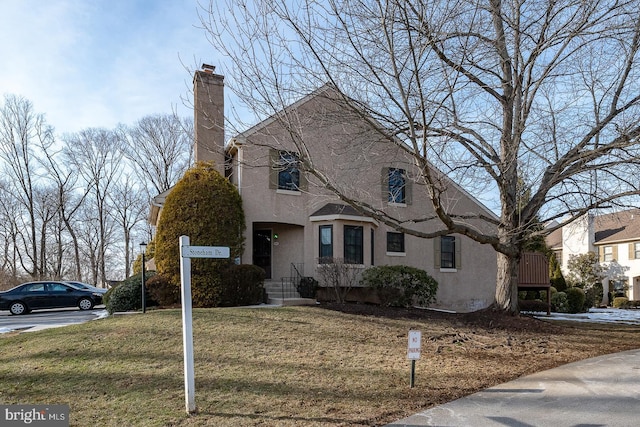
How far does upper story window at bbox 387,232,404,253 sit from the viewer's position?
18188mm

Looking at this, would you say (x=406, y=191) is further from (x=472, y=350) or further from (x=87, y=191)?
(x=87, y=191)

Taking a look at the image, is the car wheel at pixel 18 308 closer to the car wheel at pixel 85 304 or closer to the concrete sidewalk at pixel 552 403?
the car wheel at pixel 85 304

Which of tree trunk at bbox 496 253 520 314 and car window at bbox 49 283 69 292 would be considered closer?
tree trunk at bbox 496 253 520 314

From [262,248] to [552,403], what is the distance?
1215 centimetres

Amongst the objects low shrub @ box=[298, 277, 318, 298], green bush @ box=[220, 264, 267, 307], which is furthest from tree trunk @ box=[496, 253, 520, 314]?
green bush @ box=[220, 264, 267, 307]

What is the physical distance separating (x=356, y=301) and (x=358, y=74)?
820cm

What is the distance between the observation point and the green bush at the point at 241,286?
13.5 meters

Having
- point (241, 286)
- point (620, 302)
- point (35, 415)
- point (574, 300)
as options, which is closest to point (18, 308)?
point (241, 286)

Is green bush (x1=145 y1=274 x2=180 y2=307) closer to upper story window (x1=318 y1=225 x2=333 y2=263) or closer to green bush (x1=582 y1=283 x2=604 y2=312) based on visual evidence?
upper story window (x1=318 y1=225 x2=333 y2=263)

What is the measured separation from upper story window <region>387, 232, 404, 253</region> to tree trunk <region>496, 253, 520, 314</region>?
5.50m

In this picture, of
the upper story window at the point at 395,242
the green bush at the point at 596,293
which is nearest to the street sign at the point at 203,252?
the upper story window at the point at 395,242

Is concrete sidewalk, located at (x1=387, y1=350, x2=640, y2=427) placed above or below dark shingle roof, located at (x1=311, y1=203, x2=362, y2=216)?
below

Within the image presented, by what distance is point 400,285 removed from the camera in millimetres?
14875

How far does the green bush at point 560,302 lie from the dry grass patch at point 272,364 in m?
10.7
